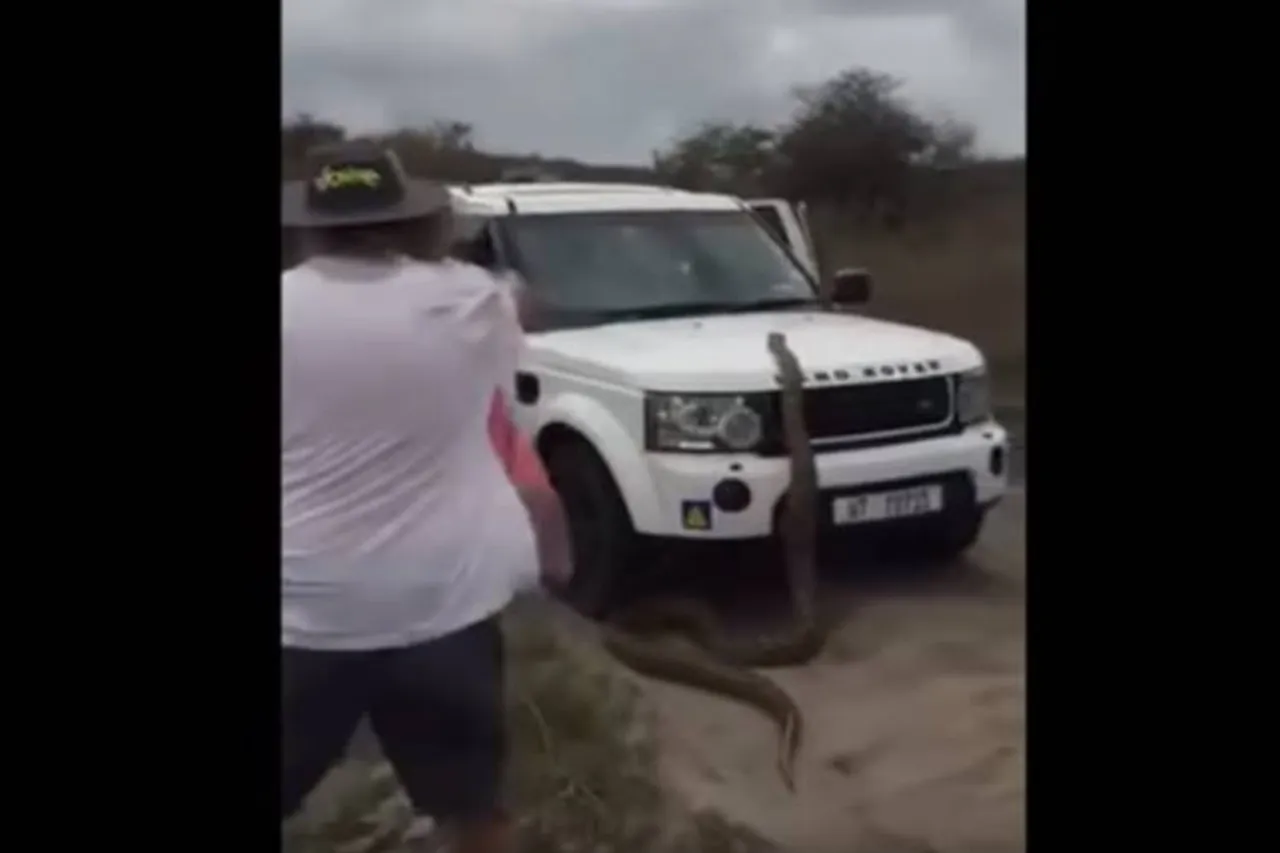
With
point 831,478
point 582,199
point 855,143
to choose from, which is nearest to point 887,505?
point 831,478

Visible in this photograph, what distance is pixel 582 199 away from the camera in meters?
3.77

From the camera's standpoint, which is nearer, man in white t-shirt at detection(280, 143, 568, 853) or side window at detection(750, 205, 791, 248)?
man in white t-shirt at detection(280, 143, 568, 853)

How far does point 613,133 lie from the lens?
3748mm

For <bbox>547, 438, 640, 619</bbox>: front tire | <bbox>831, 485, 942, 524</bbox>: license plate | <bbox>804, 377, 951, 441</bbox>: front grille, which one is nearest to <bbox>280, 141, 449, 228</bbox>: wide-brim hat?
<bbox>547, 438, 640, 619</bbox>: front tire

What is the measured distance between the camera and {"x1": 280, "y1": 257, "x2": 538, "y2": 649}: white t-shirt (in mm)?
3637

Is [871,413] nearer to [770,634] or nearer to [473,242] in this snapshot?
[770,634]

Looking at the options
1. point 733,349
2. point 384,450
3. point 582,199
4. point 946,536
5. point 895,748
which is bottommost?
point 895,748

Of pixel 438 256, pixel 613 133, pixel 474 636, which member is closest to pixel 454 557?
pixel 474 636

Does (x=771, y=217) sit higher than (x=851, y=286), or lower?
higher

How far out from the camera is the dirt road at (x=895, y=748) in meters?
3.73

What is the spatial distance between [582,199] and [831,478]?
583mm

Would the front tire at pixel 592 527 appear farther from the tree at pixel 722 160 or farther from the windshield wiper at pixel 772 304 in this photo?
the tree at pixel 722 160

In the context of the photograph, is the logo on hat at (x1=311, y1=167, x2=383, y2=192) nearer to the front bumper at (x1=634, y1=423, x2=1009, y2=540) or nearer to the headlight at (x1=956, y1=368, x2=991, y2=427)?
the front bumper at (x1=634, y1=423, x2=1009, y2=540)
